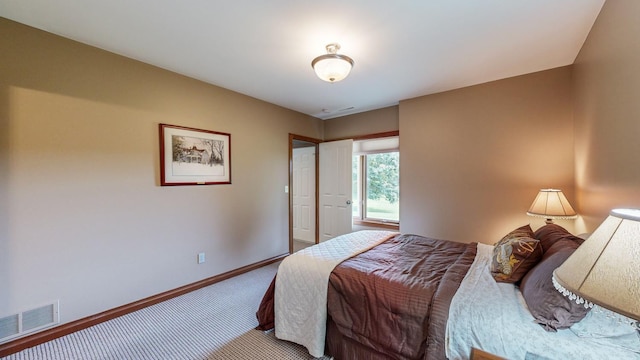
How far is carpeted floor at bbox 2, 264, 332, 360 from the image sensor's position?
1836mm

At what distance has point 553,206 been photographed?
2.29 metres

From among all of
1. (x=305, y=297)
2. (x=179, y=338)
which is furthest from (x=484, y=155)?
(x=179, y=338)

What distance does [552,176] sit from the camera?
261cm

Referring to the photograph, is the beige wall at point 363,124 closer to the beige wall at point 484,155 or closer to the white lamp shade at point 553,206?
the beige wall at point 484,155

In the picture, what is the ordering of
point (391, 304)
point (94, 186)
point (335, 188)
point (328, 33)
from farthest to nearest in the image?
→ point (335, 188)
point (94, 186)
point (328, 33)
point (391, 304)

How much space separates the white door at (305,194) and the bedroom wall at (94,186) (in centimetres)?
186

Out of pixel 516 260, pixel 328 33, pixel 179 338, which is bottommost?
pixel 179 338

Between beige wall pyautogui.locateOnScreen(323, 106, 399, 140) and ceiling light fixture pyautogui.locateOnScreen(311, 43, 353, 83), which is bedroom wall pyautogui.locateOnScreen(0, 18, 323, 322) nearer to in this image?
ceiling light fixture pyautogui.locateOnScreen(311, 43, 353, 83)

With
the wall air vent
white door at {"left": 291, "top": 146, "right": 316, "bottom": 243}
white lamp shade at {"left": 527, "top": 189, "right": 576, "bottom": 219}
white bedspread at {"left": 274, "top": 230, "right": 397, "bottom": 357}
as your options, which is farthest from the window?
the wall air vent

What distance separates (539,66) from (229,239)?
405 cm

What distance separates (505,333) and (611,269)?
0.70 meters

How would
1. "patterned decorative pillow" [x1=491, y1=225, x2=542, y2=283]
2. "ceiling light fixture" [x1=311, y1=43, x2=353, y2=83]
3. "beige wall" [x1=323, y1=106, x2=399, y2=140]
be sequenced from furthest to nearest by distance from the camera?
"beige wall" [x1=323, y1=106, x2=399, y2=140]
"ceiling light fixture" [x1=311, y1=43, x2=353, y2=83]
"patterned decorative pillow" [x1=491, y1=225, x2=542, y2=283]

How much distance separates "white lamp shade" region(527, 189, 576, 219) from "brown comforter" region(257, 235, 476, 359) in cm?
96

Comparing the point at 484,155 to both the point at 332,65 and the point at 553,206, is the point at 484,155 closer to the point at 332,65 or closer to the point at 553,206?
the point at 553,206
